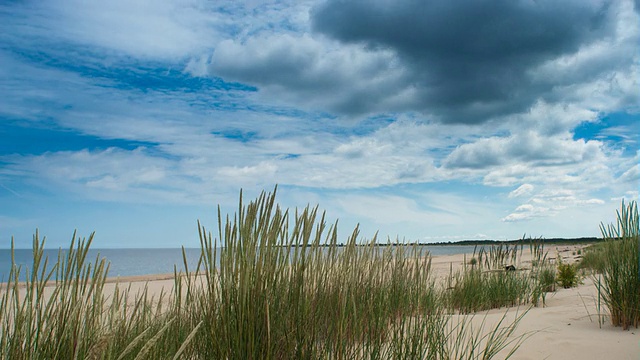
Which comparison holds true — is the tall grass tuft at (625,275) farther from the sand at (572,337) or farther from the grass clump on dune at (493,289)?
the grass clump on dune at (493,289)

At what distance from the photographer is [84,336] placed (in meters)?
1.88

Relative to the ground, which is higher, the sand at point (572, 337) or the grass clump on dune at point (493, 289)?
the grass clump on dune at point (493, 289)

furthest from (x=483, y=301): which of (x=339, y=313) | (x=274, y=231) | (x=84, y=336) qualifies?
(x=84, y=336)

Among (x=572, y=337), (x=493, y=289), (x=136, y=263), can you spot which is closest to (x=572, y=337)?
(x=572, y=337)

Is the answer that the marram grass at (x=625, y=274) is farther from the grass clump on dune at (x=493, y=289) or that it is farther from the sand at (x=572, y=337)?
the grass clump on dune at (x=493, y=289)

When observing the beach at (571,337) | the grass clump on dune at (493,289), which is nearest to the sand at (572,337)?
the beach at (571,337)

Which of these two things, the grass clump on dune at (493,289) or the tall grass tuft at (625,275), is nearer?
the tall grass tuft at (625,275)

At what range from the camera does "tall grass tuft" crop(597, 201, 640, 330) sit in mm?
3873

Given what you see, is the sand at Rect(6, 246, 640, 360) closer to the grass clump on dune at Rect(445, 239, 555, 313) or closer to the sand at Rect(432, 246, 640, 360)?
the sand at Rect(432, 246, 640, 360)

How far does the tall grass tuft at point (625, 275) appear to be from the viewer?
12.7 ft

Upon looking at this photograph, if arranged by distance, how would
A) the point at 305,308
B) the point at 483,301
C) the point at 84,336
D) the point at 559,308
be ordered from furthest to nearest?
the point at 483,301, the point at 559,308, the point at 305,308, the point at 84,336

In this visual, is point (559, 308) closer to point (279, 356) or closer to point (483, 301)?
point (483, 301)

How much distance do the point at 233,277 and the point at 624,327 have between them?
3.72 meters

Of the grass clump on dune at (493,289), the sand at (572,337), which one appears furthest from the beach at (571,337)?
the grass clump on dune at (493,289)
